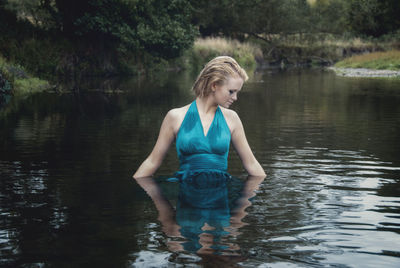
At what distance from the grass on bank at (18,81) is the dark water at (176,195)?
7.18 m

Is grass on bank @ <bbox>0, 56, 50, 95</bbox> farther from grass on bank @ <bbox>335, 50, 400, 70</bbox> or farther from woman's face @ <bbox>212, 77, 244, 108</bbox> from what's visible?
grass on bank @ <bbox>335, 50, 400, 70</bbox>

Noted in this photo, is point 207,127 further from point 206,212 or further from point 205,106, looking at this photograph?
point 206,212

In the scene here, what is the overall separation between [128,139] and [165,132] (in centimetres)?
503

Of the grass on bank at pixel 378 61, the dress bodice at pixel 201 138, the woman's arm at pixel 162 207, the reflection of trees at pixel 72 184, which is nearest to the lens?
the reflection of trees at pixel 72 184

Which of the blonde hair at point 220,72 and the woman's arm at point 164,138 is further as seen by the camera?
the woman's arm at point 164,138

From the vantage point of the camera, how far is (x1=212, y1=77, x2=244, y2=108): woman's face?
5547 millimetres

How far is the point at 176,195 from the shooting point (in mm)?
6105

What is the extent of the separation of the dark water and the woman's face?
40.7 inches

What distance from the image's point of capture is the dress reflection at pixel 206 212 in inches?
173

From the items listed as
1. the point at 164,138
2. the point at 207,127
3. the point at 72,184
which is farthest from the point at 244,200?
the point at 72,184

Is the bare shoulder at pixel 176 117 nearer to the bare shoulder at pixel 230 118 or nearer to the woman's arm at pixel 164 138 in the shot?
the woman's arm at pixel 164 138

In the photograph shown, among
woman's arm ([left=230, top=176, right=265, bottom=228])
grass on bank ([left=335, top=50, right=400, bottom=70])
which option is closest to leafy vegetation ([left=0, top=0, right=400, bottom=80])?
grass on bank ([left=335, top=50, right=400, bottom=70])

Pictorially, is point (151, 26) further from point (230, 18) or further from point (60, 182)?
point (60, 182)

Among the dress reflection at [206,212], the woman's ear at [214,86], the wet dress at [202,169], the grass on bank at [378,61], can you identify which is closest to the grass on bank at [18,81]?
the dress reflection at [206,212]
